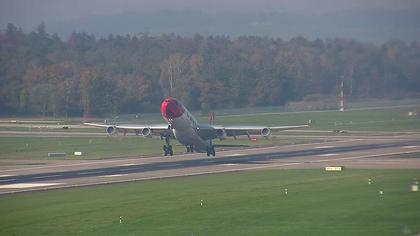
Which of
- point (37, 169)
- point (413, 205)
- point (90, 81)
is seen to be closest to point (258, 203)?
point (413, 205)

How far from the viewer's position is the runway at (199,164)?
60.1 metres

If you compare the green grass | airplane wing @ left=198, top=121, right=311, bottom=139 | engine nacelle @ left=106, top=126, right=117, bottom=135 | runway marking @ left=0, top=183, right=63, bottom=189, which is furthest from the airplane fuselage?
runway marking @ left=0, top=183, right=63, bottom=189

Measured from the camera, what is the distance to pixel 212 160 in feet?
247

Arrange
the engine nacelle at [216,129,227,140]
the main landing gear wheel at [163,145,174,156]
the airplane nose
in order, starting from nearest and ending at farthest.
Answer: the airplane nose < the engine nacelle at [216,129,227,140] < the main landing gear wheel at [163,145,174,156]

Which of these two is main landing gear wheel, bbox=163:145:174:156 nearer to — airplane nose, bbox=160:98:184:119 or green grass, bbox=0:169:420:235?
airplane nose, bbox=160:98:184:119

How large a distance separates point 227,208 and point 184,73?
85750mm

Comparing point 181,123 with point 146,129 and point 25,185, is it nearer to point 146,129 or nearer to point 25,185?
point 146,129

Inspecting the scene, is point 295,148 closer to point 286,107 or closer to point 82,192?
point 82,192

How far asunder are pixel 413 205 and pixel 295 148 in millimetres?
43416

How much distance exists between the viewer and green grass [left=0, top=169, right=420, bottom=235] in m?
39.2

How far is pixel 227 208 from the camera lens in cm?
4484

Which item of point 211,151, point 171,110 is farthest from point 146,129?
point 211,151

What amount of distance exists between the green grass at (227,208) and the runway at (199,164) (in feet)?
15.0

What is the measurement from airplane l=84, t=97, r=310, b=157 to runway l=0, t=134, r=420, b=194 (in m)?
1.29
